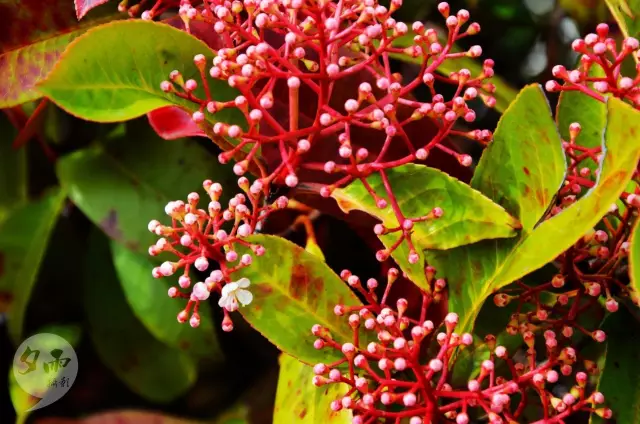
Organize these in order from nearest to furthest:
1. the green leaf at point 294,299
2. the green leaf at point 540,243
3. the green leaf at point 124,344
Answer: the green leaf at point 540,243
the green leaf at point 294,299
the green leaf at point 124,344

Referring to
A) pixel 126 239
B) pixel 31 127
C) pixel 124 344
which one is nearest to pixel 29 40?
pixel 31 127

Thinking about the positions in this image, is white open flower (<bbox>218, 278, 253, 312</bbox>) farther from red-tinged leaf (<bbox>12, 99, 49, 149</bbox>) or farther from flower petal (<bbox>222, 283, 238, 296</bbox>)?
red-tinged leaf (<bbox>12, 99, 49, 149</bbox>)

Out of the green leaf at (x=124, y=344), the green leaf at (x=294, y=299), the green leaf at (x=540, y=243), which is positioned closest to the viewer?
the green leaf at (x=540, y=243)

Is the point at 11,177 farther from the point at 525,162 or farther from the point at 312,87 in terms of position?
the point at 525,162

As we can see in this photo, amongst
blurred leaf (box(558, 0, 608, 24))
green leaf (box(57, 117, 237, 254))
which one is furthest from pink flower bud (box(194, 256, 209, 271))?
blurred leaf (box(558, 0, 608, 24))

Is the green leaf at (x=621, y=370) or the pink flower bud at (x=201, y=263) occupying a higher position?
the pink flower bud at (x=201, y=263)

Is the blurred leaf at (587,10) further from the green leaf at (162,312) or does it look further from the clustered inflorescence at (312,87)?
the green leaf at (162,312)

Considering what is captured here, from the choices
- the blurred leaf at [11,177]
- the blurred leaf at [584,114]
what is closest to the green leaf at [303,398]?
the blurred leaf at [584,114]

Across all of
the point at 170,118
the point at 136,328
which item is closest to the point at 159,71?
the point at 170,118
